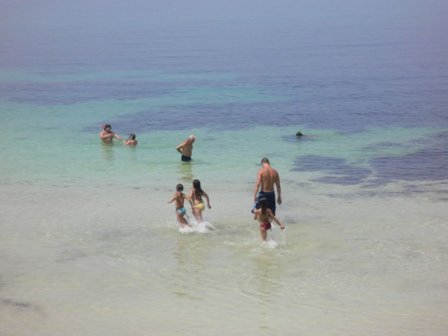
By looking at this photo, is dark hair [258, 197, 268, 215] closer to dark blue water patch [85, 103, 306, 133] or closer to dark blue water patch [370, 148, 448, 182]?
dark blue water patch [370, 148, 448, 182]

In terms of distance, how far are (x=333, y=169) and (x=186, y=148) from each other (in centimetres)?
530

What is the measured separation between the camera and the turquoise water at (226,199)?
1359cm

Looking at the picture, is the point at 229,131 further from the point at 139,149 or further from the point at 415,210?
the point at 415,210

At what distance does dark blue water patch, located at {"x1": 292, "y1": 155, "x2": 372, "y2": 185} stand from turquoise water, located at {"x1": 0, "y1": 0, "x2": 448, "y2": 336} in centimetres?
10

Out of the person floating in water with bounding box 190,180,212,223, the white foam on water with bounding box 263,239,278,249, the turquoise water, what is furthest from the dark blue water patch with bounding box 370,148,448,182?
the white foam on water with bounding box 263,239,278,249

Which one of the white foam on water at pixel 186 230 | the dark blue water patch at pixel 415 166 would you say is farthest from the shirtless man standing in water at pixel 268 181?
the dark blue water patch at pixel 415 166

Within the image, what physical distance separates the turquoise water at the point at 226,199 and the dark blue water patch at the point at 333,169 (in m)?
0.10

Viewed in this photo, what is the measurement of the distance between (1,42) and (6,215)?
67.9m

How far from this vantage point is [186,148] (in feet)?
86.8

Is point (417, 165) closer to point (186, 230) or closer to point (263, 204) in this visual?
point (263, 204)

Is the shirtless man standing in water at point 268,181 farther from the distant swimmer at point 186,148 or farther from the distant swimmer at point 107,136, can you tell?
the distant swimmer at point 107,136

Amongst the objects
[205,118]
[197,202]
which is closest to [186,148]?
[197,202]

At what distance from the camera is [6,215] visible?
794 inches

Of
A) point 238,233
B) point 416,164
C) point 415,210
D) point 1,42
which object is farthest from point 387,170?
point 1,42
